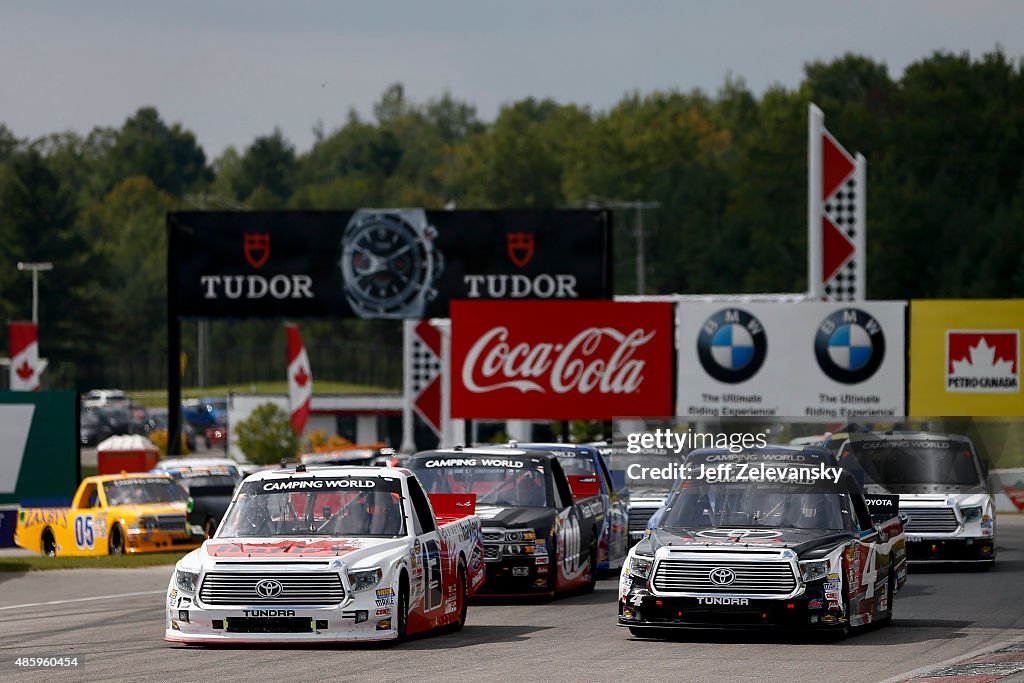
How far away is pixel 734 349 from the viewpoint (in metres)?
33.5

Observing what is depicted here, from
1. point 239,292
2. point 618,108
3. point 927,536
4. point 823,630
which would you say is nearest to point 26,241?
point 618,108

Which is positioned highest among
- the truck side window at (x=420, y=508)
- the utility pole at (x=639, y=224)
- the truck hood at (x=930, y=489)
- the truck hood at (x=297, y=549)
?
the utility pole at (x=639, y=224)

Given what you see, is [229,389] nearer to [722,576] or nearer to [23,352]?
[23,352]

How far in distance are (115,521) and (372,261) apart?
23.3ft

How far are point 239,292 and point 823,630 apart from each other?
69.6 feet

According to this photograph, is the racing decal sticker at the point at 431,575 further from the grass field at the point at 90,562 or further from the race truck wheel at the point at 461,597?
the grass field at the point at 90,562

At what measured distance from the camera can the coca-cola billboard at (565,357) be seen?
3334cm

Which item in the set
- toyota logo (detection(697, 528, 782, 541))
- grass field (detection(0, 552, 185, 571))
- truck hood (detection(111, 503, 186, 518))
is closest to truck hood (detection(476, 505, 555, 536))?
toyota logo (detection(697, 528, 782, 541))

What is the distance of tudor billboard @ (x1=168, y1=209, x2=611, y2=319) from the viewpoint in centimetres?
3431

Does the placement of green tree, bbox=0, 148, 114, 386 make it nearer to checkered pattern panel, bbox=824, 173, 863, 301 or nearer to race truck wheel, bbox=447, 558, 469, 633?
checkered pattern panel, bbox=824, 173, 863, 301

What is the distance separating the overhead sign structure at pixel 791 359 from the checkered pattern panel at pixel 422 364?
1083cm

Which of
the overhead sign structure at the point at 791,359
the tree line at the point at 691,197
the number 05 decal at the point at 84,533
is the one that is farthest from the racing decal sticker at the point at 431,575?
the tree line at the point at 691,197

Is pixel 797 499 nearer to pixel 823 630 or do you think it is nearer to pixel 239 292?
pixel 823 630

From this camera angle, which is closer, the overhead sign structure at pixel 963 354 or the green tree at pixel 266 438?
the overhead sign structure at pixel 963 354
